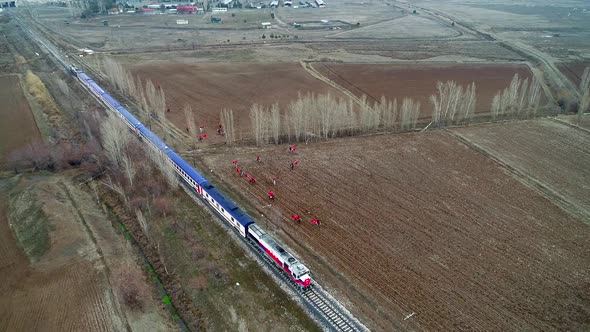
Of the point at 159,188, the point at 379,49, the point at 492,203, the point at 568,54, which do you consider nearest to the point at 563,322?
the point at 492,203

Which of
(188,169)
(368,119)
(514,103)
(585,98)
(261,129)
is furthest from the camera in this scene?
(514,103)

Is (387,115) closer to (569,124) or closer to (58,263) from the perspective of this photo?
(569,124)

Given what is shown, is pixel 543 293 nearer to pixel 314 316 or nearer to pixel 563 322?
pixel 563 322

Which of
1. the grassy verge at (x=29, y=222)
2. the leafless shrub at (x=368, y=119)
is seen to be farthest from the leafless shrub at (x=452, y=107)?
the grassy verge at (x=29, y=222)

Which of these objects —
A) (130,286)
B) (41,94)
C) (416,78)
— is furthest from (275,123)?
(41,94)

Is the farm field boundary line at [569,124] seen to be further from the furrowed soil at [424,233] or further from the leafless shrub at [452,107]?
the furrowed soil at [424,233]

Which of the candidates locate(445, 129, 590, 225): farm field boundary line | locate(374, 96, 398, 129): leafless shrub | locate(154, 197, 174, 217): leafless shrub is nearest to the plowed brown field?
locate(154, 197, 174, 217): leafless shrub

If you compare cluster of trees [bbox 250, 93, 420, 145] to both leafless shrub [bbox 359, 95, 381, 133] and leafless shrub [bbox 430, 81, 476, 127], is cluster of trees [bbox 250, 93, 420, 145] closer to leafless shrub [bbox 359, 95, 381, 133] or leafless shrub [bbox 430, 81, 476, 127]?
leafless shrub [bbox 359, 95, 381, 133]
